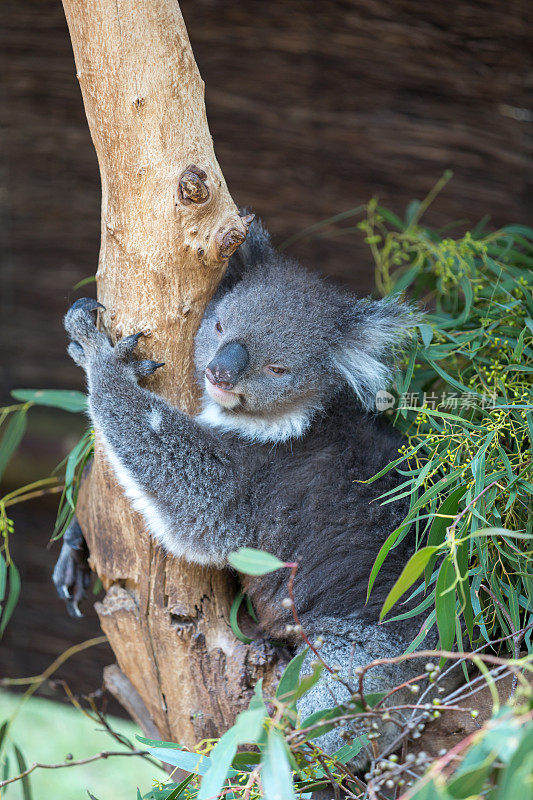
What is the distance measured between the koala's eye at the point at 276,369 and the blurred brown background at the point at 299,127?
1.67 m

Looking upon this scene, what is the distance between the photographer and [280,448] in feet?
7.29

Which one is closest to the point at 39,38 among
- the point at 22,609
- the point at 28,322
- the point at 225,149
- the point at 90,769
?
the point at 225,149

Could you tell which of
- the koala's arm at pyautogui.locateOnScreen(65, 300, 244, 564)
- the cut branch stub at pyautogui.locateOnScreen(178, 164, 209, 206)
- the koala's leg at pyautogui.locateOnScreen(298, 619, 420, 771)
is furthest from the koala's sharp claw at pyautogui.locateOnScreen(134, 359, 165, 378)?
the koala's leg at pyautogui.locateOnScreen(298, 619, 420, 771)

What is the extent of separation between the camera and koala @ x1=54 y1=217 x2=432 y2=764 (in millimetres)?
1973

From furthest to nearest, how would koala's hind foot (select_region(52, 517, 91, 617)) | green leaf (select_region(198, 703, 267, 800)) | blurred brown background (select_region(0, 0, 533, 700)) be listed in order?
blurred brown background (select_region(0, 0, 533, 700)) → koala's hind foot (select_region(52, 517, 91, 617)) → green leaf (select_region(198, 703, 267, 800))

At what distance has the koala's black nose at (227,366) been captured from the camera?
1.96 m

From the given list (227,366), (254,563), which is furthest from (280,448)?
(254,563)

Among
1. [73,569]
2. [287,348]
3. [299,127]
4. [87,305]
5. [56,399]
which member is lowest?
[73,569]

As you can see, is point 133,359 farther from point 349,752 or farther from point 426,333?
point 349,752

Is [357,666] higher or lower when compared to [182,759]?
lower

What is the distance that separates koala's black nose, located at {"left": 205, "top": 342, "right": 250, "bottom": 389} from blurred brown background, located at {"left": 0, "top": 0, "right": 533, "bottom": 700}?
1684 millimetres

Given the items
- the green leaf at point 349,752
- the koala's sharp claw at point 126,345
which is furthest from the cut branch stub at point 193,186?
the green leaf at point 349,752

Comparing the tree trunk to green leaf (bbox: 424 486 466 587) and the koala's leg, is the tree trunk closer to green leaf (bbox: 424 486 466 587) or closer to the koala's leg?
the koala's leg

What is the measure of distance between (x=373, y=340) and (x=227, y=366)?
1.44 ft
